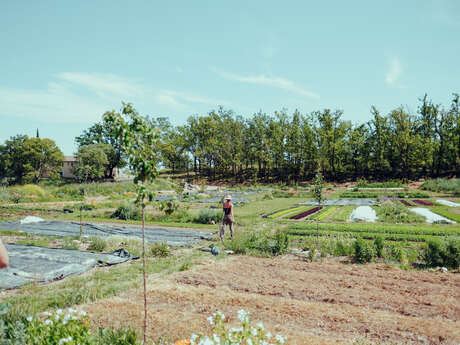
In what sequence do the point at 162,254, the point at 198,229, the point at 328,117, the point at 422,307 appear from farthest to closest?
the point at 328,117
the point at 198,229
the point at 162,254
the point at 422,307

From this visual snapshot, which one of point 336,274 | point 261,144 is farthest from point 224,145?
point 336,274

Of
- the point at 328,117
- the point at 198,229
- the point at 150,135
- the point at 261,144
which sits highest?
the point at 328,117

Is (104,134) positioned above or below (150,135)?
above

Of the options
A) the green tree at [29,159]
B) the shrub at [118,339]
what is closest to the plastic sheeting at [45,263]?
the shrub at [118,339]

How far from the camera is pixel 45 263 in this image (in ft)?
29.2

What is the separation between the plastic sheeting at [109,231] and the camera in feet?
44.9

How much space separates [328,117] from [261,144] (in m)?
12.1

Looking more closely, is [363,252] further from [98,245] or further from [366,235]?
[98,245]

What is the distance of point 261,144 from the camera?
186 feet

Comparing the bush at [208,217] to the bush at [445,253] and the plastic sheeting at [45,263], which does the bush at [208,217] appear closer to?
the plastic sheeting at [45,263]

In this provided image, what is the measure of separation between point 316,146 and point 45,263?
47.6m

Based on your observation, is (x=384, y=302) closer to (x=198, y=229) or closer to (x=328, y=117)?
(x=198, y=229)

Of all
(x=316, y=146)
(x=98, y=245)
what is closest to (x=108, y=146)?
(x=316, y=146)

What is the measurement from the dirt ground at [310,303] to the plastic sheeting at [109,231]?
4.85 m
